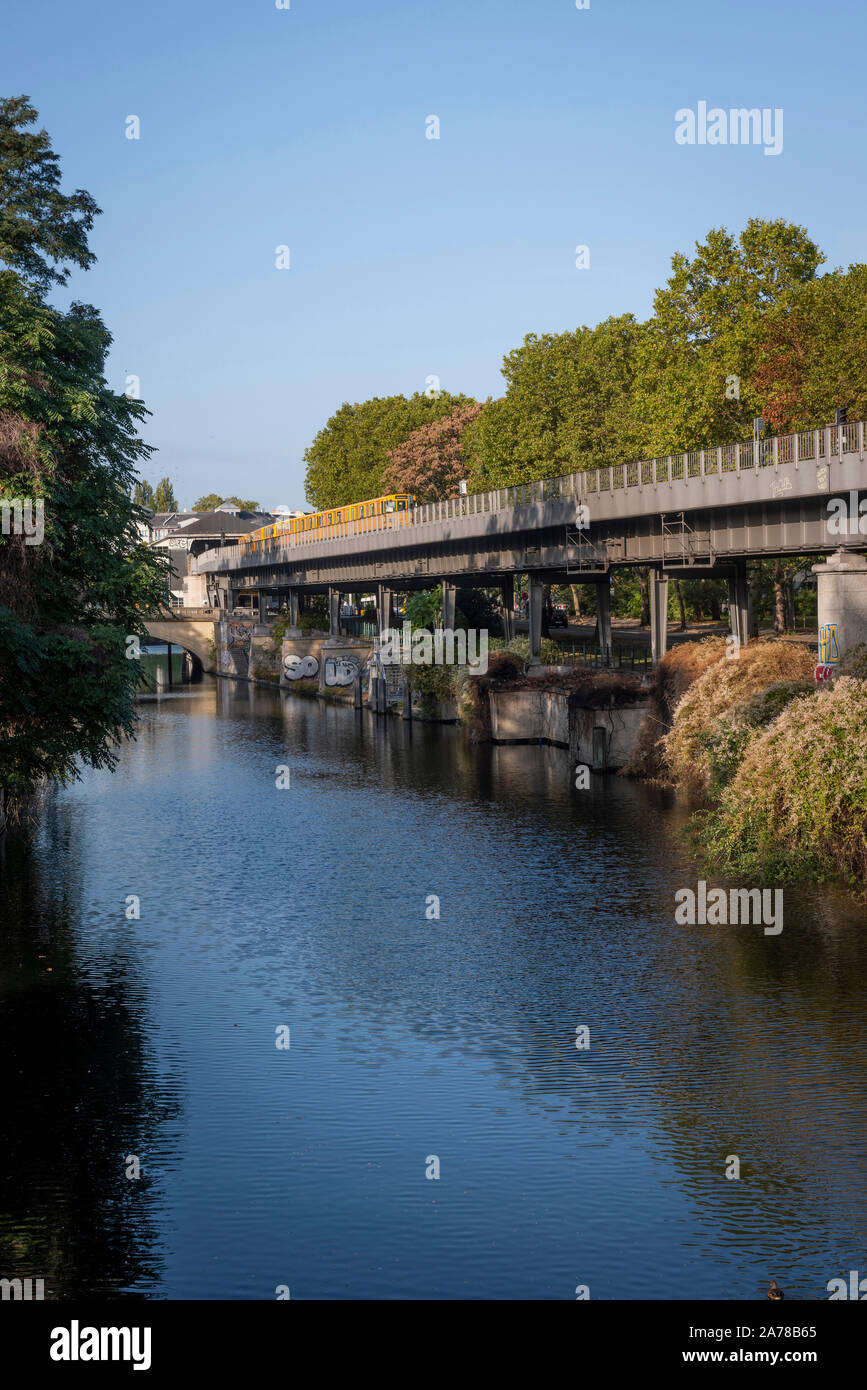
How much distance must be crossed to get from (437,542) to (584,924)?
53.4m

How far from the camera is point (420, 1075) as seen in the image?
20109 millimetres

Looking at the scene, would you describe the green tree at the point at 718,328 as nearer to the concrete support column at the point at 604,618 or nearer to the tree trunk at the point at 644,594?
the concrete support column at the point at 604,618

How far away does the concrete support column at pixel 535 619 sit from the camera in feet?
235

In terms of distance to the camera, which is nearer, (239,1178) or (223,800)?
(239,1178)

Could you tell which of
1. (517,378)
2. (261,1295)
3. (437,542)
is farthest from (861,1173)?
(517,378)

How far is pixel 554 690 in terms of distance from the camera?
65.7 m

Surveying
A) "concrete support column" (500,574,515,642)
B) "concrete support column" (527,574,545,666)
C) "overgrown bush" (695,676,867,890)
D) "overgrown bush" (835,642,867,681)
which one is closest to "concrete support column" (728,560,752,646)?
"concrete support column" (527,574,545,666)

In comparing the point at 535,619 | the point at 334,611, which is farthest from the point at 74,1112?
the point at 334,611

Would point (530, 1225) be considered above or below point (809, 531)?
below

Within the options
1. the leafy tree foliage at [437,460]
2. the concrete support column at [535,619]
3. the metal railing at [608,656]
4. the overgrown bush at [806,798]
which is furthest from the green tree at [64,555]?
the leafy tree foliage at [437,460]

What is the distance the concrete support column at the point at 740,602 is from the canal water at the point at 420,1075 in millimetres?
24150

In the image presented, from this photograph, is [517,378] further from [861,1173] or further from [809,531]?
[861,1173]

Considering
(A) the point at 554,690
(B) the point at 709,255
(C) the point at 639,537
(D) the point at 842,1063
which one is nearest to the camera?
(D) the point at 842,1063

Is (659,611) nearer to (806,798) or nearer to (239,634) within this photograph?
(806,798)
